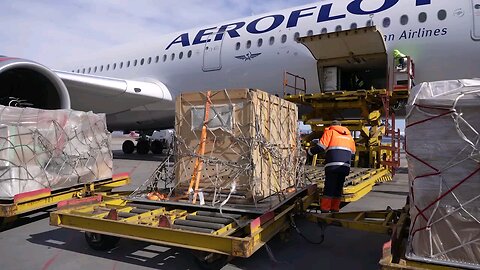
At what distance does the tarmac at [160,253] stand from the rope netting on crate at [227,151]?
576 millimetres

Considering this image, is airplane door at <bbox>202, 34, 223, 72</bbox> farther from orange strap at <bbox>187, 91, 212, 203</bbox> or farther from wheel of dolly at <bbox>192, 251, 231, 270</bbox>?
wheel of dolly at <bbox>192, 251, 231, 270</bbox>

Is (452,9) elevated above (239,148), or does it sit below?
above

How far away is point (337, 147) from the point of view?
15.9 feet

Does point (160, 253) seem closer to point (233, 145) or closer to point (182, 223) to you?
point (182, 223)

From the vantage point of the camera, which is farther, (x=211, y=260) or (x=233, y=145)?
(x=233, y=145)

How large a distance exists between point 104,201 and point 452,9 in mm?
7138

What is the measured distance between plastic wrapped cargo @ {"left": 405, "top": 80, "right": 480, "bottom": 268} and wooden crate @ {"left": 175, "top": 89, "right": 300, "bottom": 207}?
1.90m

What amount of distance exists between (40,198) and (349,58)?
6679 millimetres

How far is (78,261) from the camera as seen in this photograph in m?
3.76

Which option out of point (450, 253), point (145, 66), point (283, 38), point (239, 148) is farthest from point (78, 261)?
point (145, 66)

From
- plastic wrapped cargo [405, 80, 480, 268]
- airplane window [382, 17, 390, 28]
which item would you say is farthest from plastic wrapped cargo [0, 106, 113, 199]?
airplane window [382, 17, 390, 28]

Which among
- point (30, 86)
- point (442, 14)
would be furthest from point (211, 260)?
point (442, 14)

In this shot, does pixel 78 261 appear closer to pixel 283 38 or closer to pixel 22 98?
pixel 22 98

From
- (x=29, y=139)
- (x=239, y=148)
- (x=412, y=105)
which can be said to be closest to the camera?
(x=412, y=105)
